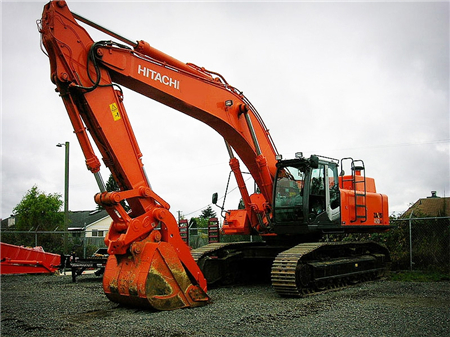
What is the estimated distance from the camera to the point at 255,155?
997 centimetres

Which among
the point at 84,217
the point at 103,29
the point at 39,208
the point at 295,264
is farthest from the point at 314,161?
the point at 84,217

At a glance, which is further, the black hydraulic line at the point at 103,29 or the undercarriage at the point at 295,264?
the undercarriage at the point at 295,264

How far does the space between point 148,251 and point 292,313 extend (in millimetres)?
2467

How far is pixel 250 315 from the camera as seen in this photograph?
6988mm

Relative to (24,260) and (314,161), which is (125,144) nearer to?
A: (314,161)

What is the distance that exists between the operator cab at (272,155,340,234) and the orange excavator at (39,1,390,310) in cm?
2

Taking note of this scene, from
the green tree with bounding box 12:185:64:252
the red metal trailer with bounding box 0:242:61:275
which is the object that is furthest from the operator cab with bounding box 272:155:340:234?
the green tree with bounding box 12:185:64:252

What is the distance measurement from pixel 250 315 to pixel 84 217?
57056 mm

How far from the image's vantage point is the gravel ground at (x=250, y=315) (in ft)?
19.6

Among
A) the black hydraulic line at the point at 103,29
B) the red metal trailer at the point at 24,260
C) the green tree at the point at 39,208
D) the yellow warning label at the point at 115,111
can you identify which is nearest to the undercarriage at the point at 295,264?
the yellow warning label at the point at 115,111

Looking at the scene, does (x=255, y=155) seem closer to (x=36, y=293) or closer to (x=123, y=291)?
(x=123, y=291)

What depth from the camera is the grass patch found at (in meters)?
11.8

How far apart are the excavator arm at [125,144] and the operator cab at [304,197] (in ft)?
9.07

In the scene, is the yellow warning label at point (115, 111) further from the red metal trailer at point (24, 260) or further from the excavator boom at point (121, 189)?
the red metal trailer at point (24, 260)
